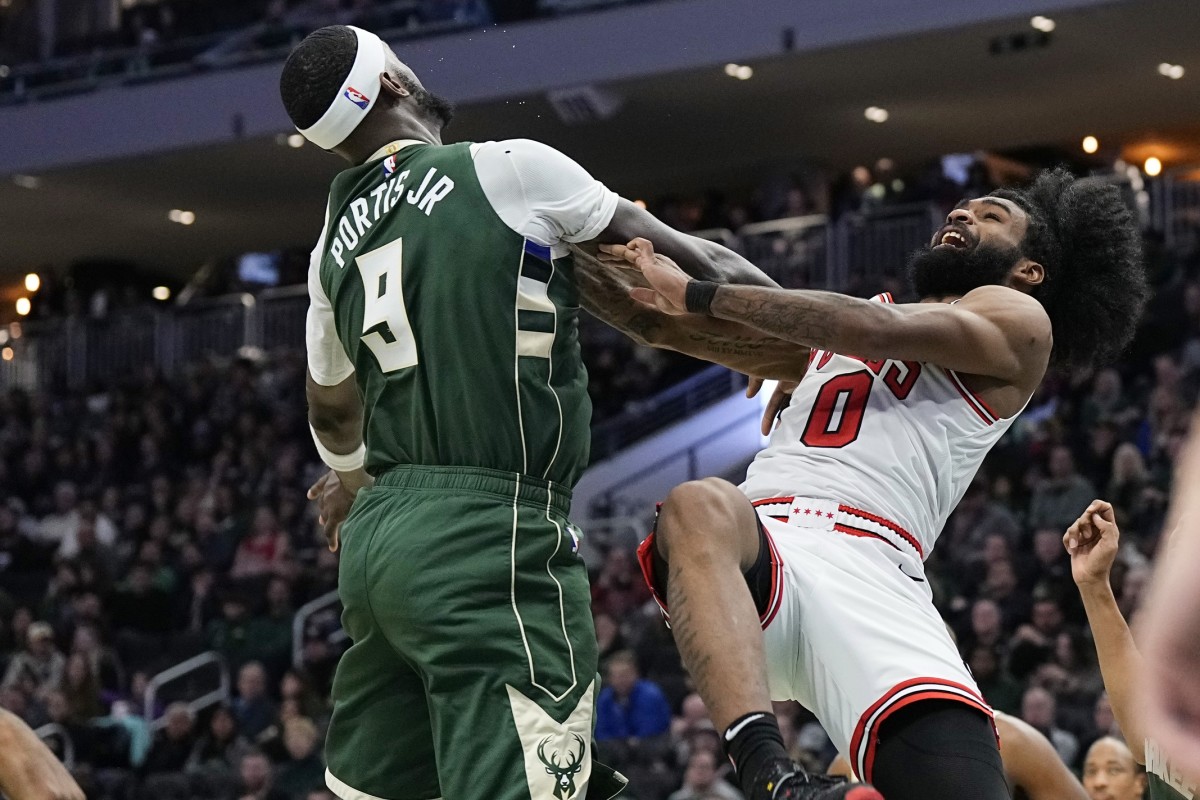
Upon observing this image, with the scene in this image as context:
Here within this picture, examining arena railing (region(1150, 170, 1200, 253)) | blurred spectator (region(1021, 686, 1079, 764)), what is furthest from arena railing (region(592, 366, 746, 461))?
blurred spectator (region(1021, 686, 1079, 764))

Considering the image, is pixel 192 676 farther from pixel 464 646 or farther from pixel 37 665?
pixel 464 646

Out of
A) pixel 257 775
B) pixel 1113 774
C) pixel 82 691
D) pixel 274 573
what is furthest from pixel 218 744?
pixel 1113 774

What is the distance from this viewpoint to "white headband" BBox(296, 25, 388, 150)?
157 inches

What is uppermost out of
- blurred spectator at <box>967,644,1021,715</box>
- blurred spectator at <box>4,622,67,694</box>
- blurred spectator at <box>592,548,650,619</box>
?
blurred spectator at <box>967,644,1021,715</box>

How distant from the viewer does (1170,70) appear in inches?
703

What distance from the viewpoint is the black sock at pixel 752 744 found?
11.1ft

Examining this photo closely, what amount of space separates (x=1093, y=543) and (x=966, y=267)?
77 cm

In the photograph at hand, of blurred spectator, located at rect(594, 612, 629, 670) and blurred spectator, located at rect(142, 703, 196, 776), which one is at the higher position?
blurred spectator, located at rect(594, 612, 629, 670)

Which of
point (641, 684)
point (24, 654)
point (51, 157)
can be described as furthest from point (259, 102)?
point (641, 684)

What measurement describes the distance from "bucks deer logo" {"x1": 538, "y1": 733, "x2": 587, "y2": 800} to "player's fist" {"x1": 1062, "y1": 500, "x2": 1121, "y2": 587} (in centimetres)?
146

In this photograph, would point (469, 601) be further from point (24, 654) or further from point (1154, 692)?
point (24, 654)

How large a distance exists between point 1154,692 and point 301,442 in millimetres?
17997

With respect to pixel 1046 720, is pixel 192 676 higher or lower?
Result: lower

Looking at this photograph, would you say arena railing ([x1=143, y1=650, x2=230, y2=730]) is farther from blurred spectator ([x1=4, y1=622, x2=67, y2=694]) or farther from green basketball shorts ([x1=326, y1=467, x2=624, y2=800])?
green basketball shorts ([x1=326, y1=467, x2=624, y2=800])
